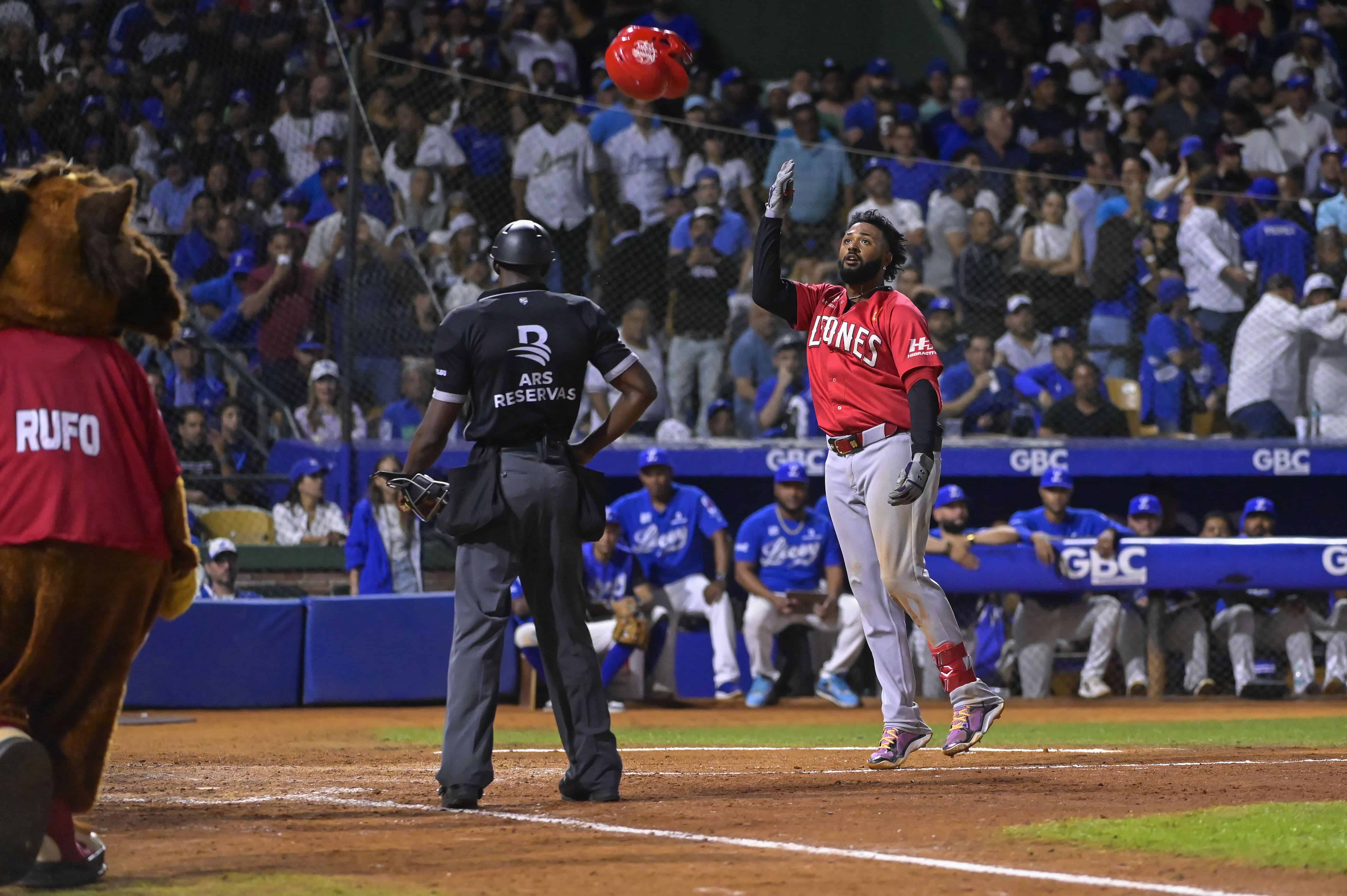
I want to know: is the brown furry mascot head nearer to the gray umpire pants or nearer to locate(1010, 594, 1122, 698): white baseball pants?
the gray umpire pants

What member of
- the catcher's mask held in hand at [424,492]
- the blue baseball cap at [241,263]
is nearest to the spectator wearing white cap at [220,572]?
the blue baseball cap at [241,263]

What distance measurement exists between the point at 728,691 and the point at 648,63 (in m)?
4.57

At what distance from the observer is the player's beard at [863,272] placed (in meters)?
6.66

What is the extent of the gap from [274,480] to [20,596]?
832 cm

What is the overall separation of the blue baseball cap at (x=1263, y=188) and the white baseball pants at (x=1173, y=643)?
12.3 ft

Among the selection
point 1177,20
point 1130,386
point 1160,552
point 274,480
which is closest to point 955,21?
point 1177,20

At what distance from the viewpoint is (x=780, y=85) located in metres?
16.2

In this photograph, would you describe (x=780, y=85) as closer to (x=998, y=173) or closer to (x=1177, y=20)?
(x=998, y=173)

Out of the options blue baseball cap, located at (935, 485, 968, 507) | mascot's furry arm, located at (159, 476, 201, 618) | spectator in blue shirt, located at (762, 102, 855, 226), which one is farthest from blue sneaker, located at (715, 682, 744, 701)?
mascot's furry arm, located at (159, 476, 201, 618)

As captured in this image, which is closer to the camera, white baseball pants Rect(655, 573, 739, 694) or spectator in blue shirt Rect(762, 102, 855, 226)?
white baseball pants Rect(655, 573, 739, 694)

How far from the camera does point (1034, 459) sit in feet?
41.5

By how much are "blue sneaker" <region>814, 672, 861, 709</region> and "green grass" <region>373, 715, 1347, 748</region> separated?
3.95 ft

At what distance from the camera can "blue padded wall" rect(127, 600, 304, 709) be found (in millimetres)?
11234

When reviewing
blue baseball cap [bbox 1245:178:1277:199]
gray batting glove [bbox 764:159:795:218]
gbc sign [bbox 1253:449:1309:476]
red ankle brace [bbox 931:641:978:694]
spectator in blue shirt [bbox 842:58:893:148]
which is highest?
spectator in blue shirt [bbox 842:58:893:148]
